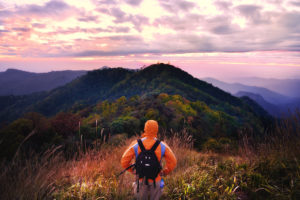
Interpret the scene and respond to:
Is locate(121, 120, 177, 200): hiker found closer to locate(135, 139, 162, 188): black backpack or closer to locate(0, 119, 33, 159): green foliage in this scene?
locate(135, 139, 162, 188): black backpack

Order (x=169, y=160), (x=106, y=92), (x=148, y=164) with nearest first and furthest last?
(x=148, y=164) → (x=169, y=160) → (x=106, y=92)

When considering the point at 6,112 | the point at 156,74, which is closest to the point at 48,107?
the point at 6,112

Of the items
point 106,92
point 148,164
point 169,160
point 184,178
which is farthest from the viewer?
point 106,92

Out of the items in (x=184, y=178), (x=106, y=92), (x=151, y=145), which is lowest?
(x=106, y=92)

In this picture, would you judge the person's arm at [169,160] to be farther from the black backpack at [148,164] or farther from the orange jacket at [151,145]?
the black backpack at [148,164]

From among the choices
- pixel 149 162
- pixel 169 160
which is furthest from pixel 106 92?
pixel 149 162

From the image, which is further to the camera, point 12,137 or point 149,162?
point 12,137

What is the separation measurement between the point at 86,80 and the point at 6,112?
1683 inches

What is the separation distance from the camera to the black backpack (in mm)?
2594

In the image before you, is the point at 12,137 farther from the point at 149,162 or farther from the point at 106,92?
the point at 106,92

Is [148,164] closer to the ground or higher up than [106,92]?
higher up

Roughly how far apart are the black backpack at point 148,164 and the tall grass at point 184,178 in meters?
0.55

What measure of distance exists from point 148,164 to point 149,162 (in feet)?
0.10

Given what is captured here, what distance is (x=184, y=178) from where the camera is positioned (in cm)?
378
